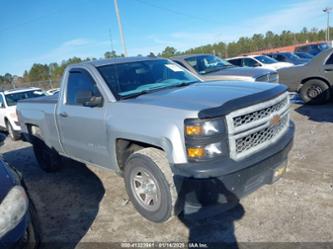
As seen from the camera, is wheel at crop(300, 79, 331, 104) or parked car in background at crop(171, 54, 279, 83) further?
wheel at crop(300, 79, 331, 104)

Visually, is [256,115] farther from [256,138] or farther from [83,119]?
[83,119]

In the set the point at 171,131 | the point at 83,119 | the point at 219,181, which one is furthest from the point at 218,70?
the point at 219,181

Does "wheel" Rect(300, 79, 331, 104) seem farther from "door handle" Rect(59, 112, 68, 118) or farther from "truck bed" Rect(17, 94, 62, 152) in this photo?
"door handle" Rect(59, 112, 68, 118)

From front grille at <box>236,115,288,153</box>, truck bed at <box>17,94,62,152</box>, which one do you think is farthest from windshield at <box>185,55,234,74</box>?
front grille at <box>236,115,288,153</box>

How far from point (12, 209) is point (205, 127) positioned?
1.79 m

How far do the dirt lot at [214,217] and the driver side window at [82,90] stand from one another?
1418 millimetres

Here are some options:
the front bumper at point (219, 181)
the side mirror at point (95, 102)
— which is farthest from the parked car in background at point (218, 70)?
the front bumper at point (219, 181)

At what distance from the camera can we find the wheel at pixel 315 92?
8945mm

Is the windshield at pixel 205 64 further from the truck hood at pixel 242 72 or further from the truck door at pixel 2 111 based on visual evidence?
the truck door at pixel 2 111

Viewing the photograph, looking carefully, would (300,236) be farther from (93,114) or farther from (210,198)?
(93,114)

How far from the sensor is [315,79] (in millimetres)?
9086

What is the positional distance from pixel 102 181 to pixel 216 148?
9.34 ft

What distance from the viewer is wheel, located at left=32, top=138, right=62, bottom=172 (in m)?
5.99

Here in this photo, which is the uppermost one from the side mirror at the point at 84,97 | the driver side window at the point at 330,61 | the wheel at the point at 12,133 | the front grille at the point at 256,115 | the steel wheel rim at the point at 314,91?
the side mirror at the point at 84,97
